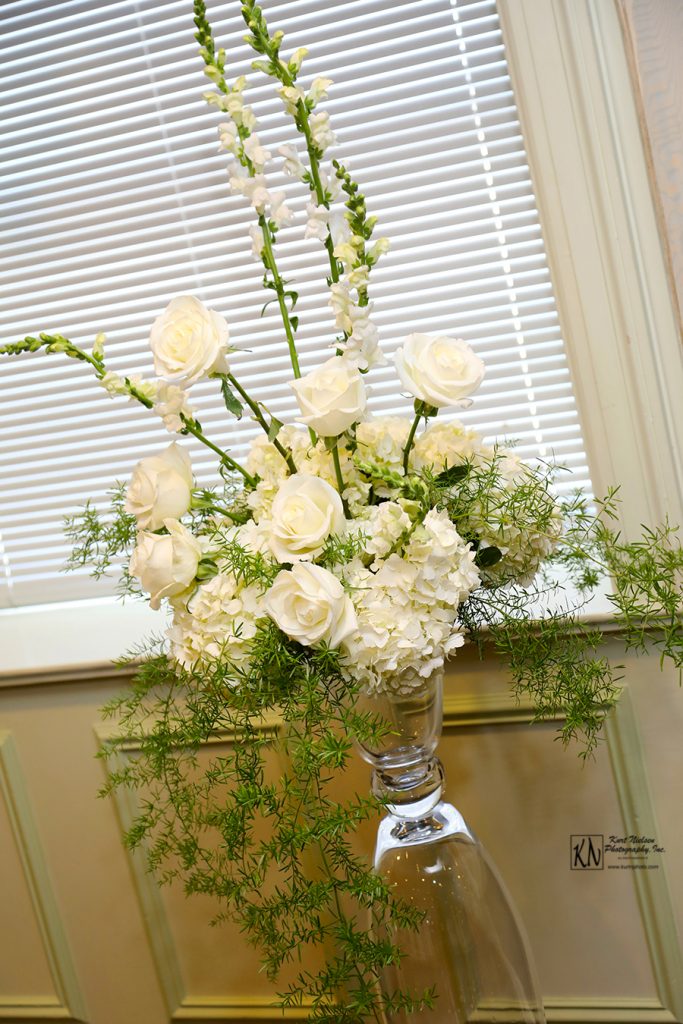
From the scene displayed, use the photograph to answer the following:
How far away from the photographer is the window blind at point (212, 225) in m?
1.77

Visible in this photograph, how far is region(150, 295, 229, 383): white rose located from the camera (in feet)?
3.53

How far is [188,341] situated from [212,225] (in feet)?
3.06

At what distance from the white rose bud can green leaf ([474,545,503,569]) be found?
35cm

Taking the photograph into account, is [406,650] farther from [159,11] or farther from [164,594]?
[159,11]

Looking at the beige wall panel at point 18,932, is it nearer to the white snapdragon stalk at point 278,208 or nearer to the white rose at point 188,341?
the white rose at point 188,341

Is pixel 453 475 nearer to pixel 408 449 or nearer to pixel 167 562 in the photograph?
pixel 408 449

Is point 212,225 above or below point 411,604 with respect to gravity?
above

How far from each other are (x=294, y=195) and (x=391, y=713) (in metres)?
1.12

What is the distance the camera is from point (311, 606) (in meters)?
0.98

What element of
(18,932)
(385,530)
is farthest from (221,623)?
(18,932)

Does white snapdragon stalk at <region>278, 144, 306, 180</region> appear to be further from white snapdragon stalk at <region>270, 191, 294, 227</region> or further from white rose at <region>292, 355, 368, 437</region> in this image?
white rose at <region>292, 355, 368, 437</region>

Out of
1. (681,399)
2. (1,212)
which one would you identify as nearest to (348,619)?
(681,399)

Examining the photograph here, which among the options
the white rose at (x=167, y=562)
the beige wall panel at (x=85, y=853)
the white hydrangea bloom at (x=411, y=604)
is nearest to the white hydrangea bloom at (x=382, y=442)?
the white hydrangea bloom at (x=411, y=604)

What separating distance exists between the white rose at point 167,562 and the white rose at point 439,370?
31cm
